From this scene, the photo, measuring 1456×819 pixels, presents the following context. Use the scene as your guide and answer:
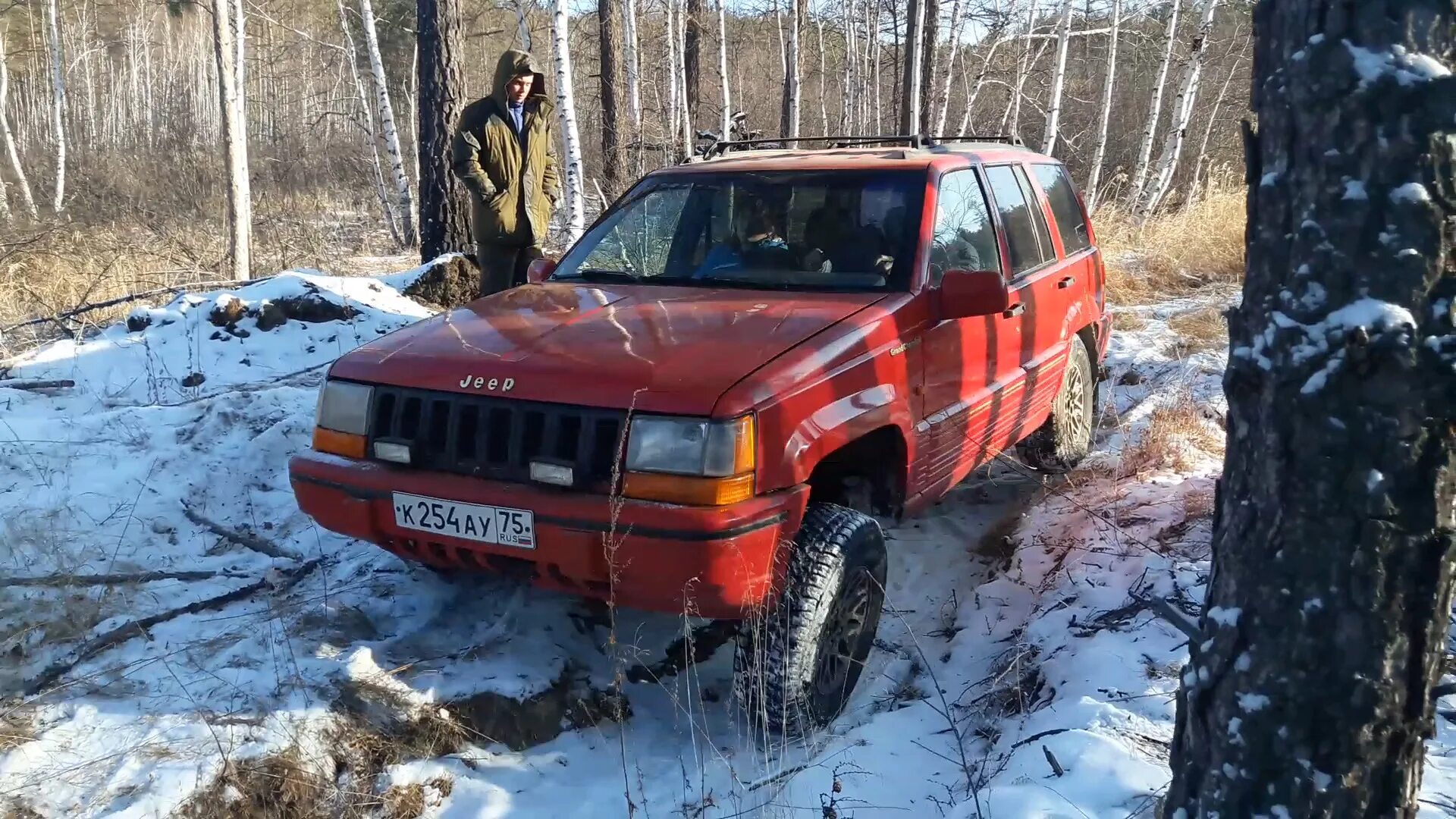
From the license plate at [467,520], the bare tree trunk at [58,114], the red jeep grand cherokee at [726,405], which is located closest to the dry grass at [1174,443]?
the red jeep grand cherokee at [726,405]

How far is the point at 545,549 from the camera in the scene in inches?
107

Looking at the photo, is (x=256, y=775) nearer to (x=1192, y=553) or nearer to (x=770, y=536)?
(x=770, y=536)

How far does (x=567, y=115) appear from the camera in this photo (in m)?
8.84

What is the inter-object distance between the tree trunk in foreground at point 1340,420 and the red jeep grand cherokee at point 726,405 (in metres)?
1.33

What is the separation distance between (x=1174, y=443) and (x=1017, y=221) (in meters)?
1.47

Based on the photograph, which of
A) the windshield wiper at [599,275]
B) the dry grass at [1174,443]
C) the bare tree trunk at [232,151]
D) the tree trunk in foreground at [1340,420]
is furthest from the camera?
the bare tree trunk at [232,151]

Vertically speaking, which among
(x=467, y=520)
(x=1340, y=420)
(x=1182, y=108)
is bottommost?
(x=467, y=520)

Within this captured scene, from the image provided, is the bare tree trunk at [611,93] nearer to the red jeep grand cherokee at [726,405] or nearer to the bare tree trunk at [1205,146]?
the bare tree trunk at [1205,146]

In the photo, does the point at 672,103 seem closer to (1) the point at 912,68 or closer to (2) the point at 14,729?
(1) the point at 912,68

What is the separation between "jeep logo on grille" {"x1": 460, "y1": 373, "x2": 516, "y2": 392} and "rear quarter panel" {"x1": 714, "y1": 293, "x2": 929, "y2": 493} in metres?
0.64

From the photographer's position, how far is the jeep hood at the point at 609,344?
272 centimetres

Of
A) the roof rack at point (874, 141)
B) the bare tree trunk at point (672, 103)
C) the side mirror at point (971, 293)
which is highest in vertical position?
the bare tree trunk at point (672, 103)

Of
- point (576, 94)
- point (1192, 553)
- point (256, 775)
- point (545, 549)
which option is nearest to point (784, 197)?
point (545, 549)

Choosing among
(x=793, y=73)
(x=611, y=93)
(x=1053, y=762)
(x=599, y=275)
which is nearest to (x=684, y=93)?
(x=611, y=93)
